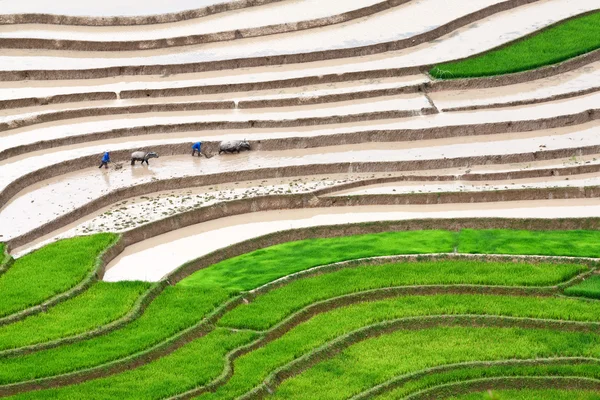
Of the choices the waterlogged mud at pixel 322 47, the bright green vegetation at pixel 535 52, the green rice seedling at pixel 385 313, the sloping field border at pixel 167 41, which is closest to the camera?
the green rice seedling at pixel 385 313

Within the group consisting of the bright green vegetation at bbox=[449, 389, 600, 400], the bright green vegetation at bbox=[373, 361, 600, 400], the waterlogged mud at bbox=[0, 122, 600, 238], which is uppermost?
the waterlogged mud at bbox=[0, 122, 600, 238]

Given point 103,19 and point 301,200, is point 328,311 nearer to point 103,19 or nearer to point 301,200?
point 301,200

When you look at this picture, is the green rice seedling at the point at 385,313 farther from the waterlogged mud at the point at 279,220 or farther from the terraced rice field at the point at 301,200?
the waterlogged mud at the point at 279,220

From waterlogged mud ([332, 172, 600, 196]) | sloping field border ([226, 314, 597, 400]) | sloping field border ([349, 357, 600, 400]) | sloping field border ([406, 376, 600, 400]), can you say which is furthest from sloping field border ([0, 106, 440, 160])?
sloping field border ([406, 376, 600, 400])

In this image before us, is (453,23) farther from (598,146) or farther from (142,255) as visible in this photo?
(142,255)

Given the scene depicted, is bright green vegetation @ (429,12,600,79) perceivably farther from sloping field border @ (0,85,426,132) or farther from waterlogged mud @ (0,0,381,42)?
waterlogged mud @ (0,0,381,42)

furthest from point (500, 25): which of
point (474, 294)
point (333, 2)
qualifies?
point (474, 294)

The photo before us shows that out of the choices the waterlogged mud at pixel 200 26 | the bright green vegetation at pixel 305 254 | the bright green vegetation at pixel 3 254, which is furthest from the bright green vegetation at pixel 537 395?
the waterlogged mud at pixel 200 26

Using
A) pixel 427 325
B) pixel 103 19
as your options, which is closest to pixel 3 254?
pixel 427 325
